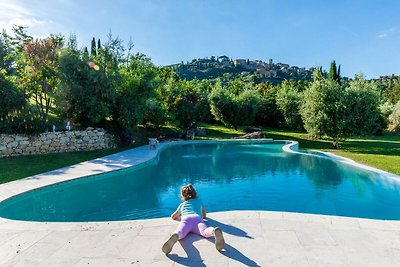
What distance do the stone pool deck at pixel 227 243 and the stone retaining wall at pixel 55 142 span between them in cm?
921

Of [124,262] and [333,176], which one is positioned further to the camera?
[333,176]

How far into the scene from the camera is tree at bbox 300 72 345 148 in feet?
63.8

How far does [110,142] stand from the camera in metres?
17.9

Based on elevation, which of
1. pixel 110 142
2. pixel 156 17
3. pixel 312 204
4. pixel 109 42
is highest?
pixel 156 17

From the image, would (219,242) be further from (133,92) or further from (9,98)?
(133,92)

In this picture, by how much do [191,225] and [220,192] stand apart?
4683 mm

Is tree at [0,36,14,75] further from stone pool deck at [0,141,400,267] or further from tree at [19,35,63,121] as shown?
stone pool deck at [0,141,400,267]

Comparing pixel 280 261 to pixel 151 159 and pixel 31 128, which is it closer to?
pixel 151 159

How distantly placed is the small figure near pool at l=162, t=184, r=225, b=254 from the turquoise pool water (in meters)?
2.10

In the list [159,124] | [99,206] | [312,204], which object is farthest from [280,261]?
[159,124]

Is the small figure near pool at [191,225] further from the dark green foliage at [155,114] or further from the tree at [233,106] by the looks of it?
the tree at [233,106]

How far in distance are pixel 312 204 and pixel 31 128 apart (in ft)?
42.5

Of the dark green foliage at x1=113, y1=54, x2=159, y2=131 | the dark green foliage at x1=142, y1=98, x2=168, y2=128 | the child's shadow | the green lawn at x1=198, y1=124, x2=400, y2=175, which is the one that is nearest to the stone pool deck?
the child's shadow

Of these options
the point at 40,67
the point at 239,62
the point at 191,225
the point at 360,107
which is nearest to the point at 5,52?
the point at 40,67
